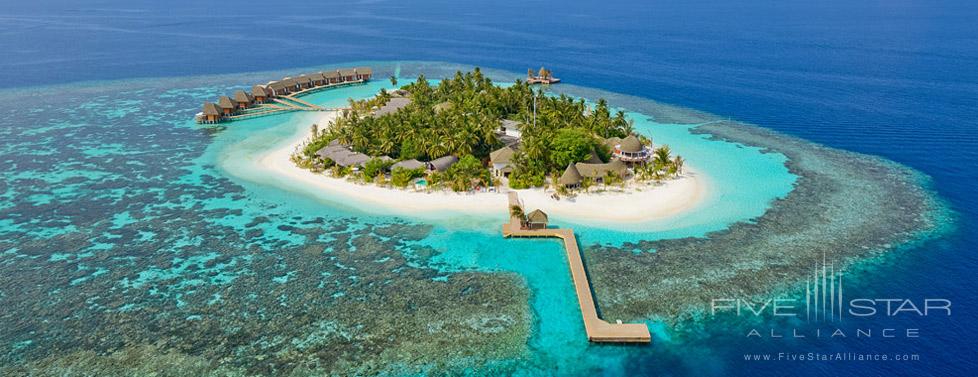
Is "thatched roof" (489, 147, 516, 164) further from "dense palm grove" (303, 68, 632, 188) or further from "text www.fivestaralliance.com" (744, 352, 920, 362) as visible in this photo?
"text www.fivestaralliance.com" (744, 352, 920, 362)

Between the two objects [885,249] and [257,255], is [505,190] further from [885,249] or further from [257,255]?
[885,249]

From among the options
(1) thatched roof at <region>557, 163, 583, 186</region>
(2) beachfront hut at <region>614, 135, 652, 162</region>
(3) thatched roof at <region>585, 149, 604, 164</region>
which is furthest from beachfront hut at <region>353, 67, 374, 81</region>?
(1) thatched roof at <region>557, 163, 583, 186</region>

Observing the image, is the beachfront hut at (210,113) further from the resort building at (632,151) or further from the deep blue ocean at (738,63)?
the resort building at (632,151)

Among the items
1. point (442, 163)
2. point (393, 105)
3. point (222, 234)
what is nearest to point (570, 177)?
point (442, 163)

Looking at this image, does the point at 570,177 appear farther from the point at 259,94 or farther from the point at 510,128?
the point at 259,94

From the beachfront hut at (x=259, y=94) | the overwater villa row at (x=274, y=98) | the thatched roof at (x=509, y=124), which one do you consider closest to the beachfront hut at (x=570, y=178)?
the thatched roof at (x=509, y=124)
